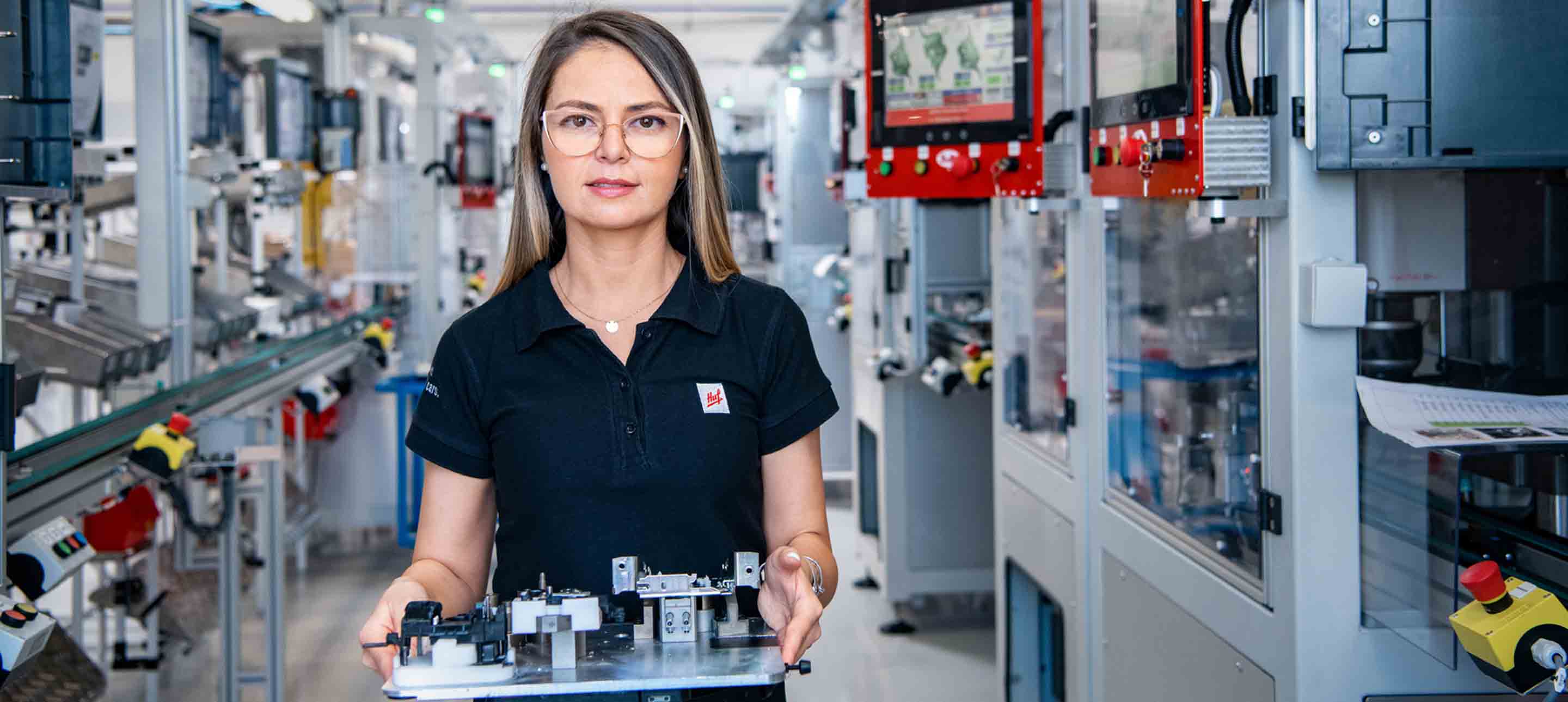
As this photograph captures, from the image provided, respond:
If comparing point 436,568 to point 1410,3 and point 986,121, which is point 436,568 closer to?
point 1410,3

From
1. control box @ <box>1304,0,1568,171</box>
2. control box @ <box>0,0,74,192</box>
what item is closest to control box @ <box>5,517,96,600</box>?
control box @ <box>0,0,74,192</box>

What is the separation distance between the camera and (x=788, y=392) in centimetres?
170

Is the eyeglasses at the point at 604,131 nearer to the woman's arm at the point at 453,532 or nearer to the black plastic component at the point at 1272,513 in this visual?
the woman's arm at the point at 453,532

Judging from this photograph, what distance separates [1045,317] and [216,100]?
3404 mm

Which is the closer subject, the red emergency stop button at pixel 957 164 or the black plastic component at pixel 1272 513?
the black plastic component at pixel 1272 513

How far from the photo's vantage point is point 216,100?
5.38m

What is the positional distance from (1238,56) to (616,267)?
0.96 meters

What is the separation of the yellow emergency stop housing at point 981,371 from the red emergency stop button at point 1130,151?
6.12ft

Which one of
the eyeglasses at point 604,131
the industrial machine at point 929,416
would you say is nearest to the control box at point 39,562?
the eyeglasses at point 604,131

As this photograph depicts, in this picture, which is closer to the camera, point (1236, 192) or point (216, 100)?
point (1236, 192)

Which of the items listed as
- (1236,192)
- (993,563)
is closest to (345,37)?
(993,563)

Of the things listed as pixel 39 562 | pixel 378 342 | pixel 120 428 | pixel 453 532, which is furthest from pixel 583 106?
pixel 378 342

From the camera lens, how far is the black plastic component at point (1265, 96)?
2.03 metres

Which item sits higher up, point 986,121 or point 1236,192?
point 986,121
